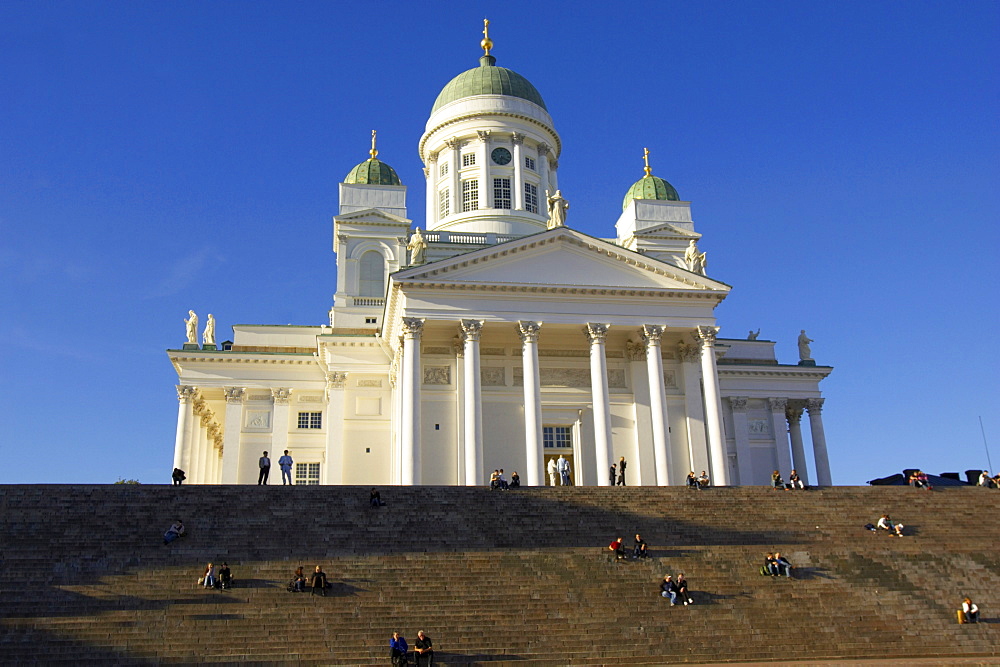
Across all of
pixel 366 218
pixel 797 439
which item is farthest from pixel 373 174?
pixel 797 439

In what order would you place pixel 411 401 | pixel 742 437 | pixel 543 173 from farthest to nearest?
pixel 543 173 → pixel 742 437 → pixel 411 401

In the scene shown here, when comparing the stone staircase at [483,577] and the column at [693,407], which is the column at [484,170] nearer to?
the column at [693,407]

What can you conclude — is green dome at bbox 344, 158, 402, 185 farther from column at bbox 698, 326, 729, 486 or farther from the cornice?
column at bbox 698, 326, 729, 486

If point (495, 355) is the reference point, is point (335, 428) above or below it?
below

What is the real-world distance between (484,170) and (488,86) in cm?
495

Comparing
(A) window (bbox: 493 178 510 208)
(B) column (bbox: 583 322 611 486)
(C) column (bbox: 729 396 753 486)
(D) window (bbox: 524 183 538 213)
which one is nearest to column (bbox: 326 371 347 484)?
(B) column (bbox: 583 322 611 486)

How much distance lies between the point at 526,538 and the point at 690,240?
2757 cm

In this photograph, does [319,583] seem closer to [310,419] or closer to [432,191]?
[310,419]

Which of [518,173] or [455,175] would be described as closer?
[518,173]

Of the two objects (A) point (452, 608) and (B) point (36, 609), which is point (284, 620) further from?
(B) point (36, 609)

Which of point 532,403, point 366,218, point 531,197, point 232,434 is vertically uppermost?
point 531,197

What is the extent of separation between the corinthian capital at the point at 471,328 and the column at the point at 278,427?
39.4 feet

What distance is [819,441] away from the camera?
159 feet

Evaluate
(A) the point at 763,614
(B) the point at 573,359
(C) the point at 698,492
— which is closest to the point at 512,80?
(B) the point at 573,359
